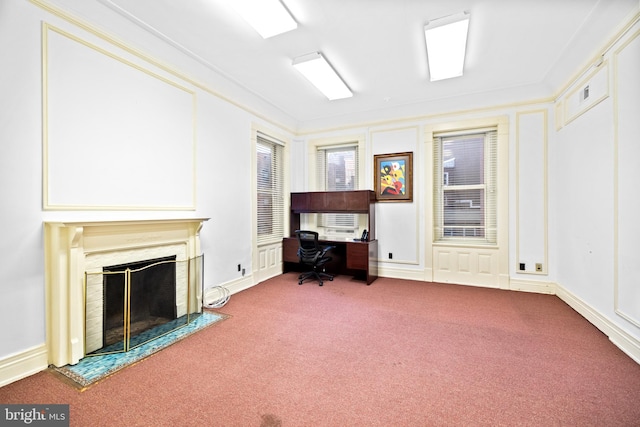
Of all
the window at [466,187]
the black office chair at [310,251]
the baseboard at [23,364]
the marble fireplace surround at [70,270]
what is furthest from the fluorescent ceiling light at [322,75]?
the baseboard at [23,364]

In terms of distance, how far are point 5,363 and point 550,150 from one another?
6.24 metres

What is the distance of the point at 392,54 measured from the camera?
3227mm

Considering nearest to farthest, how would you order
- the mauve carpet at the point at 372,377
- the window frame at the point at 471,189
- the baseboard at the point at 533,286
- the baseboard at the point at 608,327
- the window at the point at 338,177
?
1. the mauve carpet at the point at 372,377
2. the baseboard at the point at 608,327
3. the baseboard at the point at 533,286
4. the window frame at the point at 471,189
5. the window at the point at 338,177

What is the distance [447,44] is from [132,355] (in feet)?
14.0

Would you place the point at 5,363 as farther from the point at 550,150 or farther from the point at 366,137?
the point at 550,150

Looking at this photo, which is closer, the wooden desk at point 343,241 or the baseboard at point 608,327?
the baseboard at point 608,327

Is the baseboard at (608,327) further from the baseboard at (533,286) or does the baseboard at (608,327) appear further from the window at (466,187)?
the window at (466,187)

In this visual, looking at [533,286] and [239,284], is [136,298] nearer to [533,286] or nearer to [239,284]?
[239,284]

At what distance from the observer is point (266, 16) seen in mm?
2482

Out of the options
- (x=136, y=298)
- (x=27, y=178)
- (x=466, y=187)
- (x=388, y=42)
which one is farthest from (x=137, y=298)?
(x=466, y=187)

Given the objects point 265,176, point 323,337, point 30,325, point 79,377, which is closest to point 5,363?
point 30,325

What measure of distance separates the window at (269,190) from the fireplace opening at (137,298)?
1.82 meters

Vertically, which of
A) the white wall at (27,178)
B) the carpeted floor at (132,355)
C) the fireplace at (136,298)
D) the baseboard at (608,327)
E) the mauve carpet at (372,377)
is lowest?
the mauve carpet at (372,377)

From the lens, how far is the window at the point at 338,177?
5.37m
